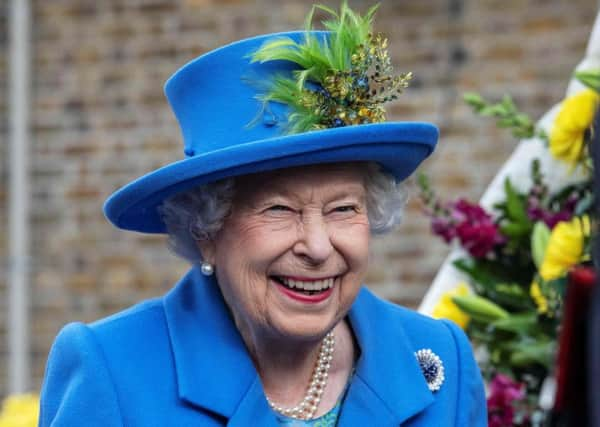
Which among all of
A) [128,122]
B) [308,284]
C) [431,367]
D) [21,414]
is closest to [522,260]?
[431,367]

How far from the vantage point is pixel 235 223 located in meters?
2.58

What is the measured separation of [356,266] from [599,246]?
122 centimetres

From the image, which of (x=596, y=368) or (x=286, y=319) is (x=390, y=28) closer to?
(x=286, y=319)

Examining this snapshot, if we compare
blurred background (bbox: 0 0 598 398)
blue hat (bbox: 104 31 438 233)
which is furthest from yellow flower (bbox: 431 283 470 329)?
blurred background (bbox: 0 0 598 398)

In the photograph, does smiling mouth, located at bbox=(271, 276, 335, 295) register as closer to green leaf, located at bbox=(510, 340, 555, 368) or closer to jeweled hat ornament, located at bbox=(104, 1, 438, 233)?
jeweled hat ornament, located at bbox=(104, 1, 438, 233)

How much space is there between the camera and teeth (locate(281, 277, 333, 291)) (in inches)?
99.4

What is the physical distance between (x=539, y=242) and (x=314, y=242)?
108cm

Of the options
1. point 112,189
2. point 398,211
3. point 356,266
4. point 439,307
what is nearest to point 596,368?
point 356,266

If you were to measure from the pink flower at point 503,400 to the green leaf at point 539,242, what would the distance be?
35cm

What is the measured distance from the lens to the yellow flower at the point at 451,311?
11.5 ft

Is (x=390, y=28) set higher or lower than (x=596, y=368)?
higher

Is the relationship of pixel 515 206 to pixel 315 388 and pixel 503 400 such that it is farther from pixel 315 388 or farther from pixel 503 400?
pixel 315 388

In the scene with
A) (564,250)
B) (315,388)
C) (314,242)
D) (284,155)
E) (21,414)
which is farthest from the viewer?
(21,414)

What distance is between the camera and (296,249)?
250 centimetres
